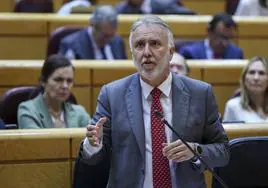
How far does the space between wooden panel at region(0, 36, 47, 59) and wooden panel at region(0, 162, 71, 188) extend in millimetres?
2011

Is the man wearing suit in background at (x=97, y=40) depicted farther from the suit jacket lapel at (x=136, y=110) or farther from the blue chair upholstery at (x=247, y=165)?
the suit jacket lapel at (x=136, y=110)

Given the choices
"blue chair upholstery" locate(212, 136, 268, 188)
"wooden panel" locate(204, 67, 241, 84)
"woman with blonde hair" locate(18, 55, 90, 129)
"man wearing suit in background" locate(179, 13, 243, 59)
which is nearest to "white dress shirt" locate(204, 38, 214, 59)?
"man wearing suit in background" locate(179, 13, 243, 59)

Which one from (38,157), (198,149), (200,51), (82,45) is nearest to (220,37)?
(200,51)

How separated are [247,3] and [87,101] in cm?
191

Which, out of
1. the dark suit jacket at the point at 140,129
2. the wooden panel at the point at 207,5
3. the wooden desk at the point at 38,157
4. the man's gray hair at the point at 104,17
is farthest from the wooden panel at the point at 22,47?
the dark suit jacket at the point at 140,129

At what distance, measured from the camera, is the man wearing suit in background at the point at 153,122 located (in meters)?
1.77

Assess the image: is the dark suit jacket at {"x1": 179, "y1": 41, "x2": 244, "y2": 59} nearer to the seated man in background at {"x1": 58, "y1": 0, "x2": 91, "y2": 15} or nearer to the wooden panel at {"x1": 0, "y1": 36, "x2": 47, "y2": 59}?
the wooden panel at {"x1": 0, "y1": 36, "x2": 47, "y2": 59}

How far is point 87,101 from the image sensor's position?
3432 mm

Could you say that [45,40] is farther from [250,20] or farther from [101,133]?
[101,133]

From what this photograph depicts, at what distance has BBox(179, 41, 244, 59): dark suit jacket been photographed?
13.2ft

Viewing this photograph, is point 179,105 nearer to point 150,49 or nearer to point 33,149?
point 150,49

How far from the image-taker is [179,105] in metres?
1.82

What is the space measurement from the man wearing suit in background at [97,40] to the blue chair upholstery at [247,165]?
1.80 meters

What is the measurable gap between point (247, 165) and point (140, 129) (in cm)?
57
